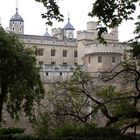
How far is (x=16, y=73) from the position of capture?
2528 cm

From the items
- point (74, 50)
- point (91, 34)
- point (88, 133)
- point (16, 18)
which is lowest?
point (88, 133)

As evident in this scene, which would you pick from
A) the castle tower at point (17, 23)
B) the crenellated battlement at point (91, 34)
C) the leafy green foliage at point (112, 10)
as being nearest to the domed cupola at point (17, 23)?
the castle tower at point (17, 23)

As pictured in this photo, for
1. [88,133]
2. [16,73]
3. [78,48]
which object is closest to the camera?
[88,133]

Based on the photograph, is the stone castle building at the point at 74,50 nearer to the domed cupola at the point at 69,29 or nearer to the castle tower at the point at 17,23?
the castle tower at the point at 17,23

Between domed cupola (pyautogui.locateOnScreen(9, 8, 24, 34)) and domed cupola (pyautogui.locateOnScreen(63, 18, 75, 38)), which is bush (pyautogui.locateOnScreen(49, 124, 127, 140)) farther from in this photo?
domed cupola (pyautogui.locateOnScreen(63, 18, 75, 38))

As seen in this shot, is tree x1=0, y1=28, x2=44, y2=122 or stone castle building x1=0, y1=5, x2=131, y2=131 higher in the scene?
stone castle building x1=0, y1=5, x2=131, y2=131

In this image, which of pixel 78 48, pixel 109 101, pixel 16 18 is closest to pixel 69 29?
pixel 16 18

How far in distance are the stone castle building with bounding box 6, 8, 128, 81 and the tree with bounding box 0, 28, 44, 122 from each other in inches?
1456

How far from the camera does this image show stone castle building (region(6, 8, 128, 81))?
64.4 meters

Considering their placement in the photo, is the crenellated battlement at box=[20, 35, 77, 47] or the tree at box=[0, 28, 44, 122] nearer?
the tree at box=[0, 28, 44, 122]

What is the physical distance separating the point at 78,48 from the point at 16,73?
5294 cm

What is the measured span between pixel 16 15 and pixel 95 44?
3111 cm

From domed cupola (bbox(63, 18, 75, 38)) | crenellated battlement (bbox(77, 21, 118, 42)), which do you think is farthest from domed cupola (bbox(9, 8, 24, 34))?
crenellated battlement (bbox(77, 21, 118, 42))

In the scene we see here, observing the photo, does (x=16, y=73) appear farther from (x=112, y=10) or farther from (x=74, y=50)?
(x=74, y=50)
